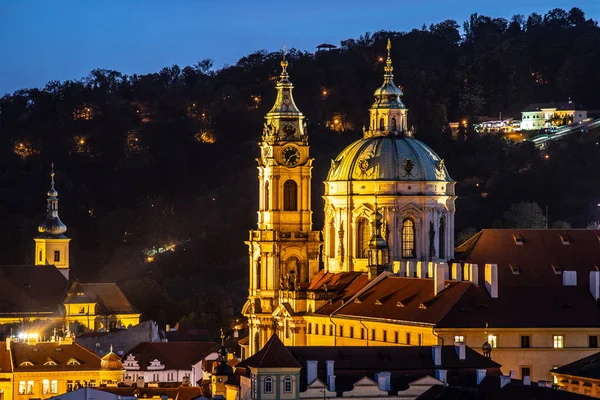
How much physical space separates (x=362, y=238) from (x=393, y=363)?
34.7 m

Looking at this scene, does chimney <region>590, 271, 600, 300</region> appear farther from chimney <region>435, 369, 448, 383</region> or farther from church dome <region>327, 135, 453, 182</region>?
church dome <region>327, 135, 453, 182</region>

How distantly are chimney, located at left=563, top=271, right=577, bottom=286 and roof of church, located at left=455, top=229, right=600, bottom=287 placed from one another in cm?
185

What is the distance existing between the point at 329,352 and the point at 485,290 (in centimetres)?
1409

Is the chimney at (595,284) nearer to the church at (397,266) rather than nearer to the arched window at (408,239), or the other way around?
the church at (397,266)

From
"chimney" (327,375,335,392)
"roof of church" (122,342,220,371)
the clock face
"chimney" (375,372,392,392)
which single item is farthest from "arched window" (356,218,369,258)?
"chimney" (327,375,335,392)

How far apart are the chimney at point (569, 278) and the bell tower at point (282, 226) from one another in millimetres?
22331

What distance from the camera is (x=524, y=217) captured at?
191 m

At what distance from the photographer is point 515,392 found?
103 meters

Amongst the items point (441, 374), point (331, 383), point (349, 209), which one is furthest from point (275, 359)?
point (349, 209)

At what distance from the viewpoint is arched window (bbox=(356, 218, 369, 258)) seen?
152 metres

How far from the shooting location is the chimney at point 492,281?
130625 millimetres

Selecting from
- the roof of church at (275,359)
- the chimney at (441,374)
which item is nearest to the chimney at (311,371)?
the roof of church at (275,359)

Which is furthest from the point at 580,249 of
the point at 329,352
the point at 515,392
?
the point at 515,392

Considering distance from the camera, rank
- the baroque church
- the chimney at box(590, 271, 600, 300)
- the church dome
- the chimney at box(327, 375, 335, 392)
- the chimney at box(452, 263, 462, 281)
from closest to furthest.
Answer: the chimney at box(327, 375, 335, 392), the chimney at box(590, 271, 600, 300), the chimney at box(452, 263, 462, 281), the baroque church, the church dome
